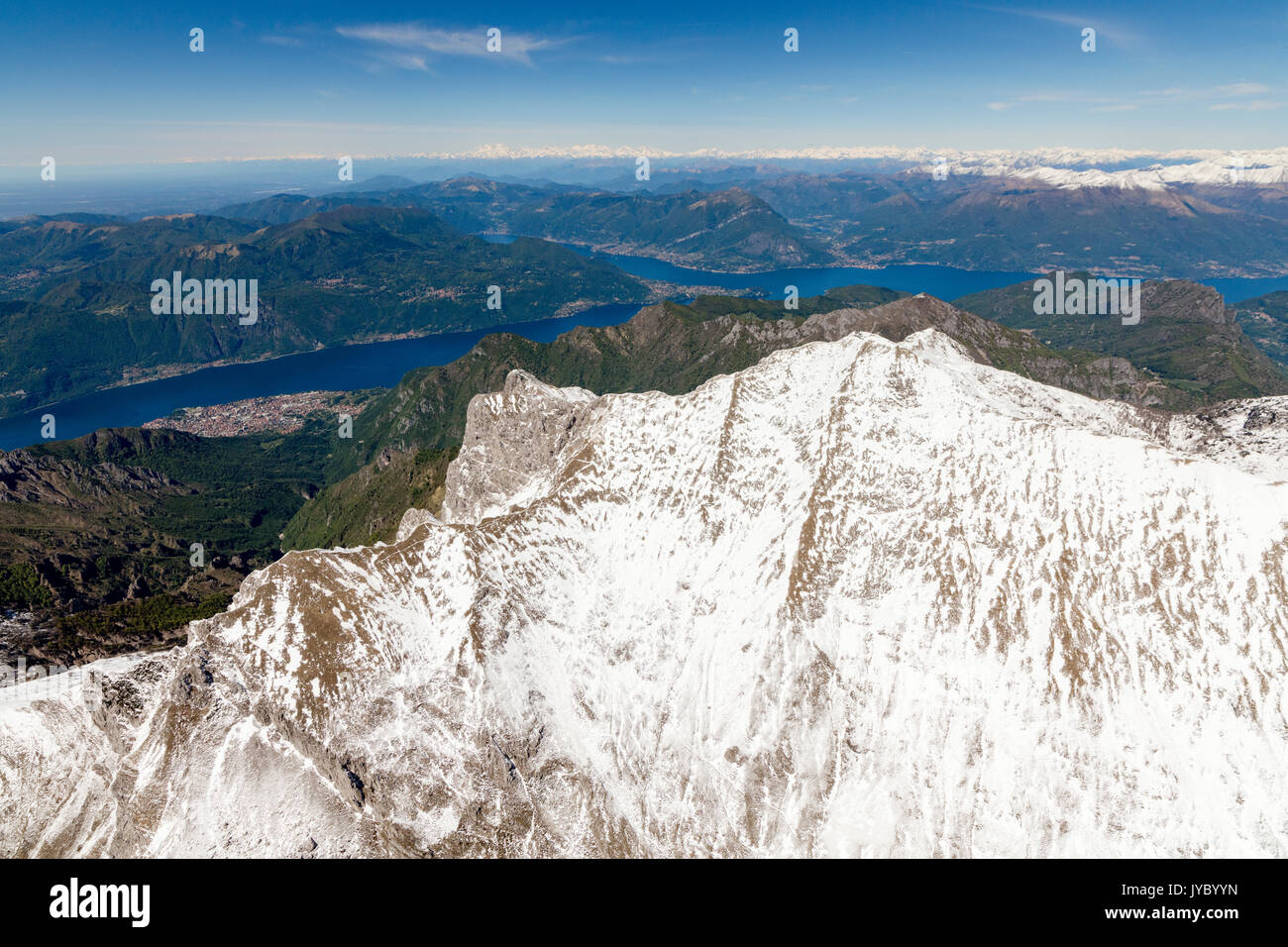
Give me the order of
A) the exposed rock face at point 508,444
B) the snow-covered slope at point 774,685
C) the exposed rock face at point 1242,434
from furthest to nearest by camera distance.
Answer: the exposed rock face at point 508,444 < the exposed rock face at point 1242,434 < the snow-covered slope at point 774,685

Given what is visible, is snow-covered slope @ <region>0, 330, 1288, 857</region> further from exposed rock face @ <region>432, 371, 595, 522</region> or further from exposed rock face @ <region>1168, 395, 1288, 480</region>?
exposed rock face @ <region>1168, 395, 1288, 480</region>

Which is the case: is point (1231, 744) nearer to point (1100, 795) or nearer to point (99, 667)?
point (1100, 795)

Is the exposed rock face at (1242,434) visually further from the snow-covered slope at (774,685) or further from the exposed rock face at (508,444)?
the exposed rock face at (508,444)

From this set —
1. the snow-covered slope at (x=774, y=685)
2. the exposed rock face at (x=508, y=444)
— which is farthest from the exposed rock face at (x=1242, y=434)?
the exposed rock face at (x=508, y=444)

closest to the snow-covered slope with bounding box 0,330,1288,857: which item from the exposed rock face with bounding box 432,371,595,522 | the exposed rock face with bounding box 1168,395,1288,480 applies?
the exposed rock face with bounding box 432,371,595,522

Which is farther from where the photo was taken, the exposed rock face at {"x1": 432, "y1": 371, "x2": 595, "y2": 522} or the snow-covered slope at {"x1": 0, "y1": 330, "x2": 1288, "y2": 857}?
the exposed rock face at {"x1": 432, "y1": 371, "x2": 595, "y2": 522}

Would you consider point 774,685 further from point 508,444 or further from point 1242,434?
point 1242,434

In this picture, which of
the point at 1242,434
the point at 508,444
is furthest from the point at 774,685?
the point at 1242,434
